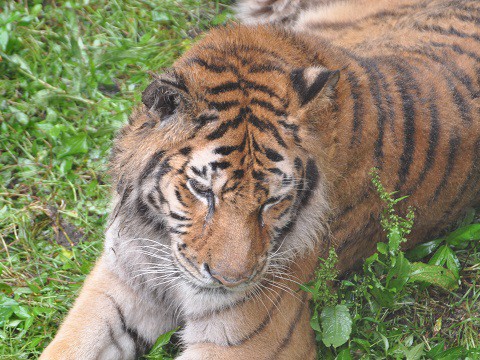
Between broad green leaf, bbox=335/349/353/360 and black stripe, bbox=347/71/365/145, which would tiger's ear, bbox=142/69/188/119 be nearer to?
black stripe, bbox=347/71/365/145

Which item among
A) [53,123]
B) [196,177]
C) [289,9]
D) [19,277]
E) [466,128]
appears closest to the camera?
[196,177]

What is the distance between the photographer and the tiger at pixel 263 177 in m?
2.66

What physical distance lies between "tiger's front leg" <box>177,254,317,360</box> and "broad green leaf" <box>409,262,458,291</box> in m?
0.57

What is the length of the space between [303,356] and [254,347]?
0.81 ft

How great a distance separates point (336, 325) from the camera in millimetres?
3168

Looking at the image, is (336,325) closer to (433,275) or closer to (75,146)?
(433,275)

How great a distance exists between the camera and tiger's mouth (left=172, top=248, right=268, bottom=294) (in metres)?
2.68

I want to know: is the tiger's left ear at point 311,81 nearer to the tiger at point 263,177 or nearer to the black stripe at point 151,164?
the tiger at point 263,177

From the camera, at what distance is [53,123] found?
4.38 metres

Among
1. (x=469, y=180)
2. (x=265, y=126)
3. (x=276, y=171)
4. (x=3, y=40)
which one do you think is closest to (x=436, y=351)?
(x=469, y=180)

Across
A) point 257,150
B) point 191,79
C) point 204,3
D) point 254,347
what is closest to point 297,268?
point 254,347

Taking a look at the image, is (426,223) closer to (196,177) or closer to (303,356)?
(303,356)

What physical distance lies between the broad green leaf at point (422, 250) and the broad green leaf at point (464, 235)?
48mm

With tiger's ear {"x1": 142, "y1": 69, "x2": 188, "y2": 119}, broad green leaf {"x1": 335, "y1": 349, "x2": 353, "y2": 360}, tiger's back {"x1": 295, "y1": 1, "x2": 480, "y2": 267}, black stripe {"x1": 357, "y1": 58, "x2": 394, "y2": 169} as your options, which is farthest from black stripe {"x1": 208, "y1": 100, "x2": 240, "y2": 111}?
broad green leaf {"x1": 335, "y1": 349, "x2": 353, "y2": 360}
